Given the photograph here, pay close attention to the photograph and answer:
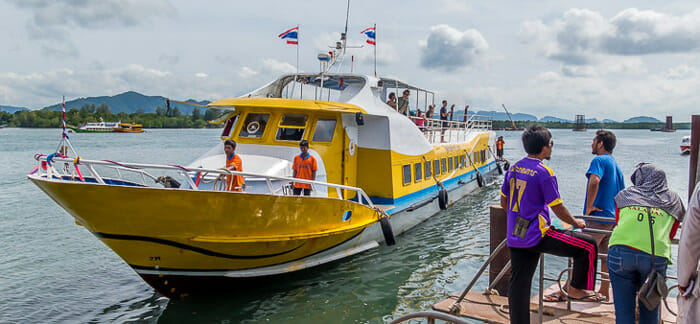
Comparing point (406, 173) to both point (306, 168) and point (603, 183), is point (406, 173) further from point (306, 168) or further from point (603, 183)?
Answer: point (603, 183)

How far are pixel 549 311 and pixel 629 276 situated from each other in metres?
1.39

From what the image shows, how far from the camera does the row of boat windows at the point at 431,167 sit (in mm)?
13133

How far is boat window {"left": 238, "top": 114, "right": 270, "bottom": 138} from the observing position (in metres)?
10.9

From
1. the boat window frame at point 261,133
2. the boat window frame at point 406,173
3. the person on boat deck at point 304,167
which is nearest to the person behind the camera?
the person on boat deck at point 304,167

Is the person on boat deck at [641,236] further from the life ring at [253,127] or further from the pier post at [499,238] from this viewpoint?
the life ring at [253,127]

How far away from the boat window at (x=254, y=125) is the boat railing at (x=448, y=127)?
18.0ft

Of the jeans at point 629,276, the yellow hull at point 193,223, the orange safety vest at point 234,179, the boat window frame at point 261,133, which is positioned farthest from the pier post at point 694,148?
the boat window frame at point 261,133

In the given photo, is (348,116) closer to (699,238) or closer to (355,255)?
(355,255)

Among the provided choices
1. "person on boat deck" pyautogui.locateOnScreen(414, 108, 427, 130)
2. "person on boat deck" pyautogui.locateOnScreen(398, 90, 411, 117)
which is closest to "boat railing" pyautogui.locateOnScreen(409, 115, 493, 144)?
"person on boat deck" pyautogui.locateOnScreen(414, 108, 427, 130)

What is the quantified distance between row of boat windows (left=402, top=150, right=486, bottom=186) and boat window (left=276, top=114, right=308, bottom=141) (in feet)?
10.7

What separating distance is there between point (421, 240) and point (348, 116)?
13.4ft

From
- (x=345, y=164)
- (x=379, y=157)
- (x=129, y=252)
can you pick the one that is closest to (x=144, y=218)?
(x=129, y=252)

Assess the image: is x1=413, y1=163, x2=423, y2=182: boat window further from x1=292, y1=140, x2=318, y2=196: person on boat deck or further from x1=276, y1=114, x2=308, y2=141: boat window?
x1=292, y1=140, x2=318, y2=196: person on boat deck

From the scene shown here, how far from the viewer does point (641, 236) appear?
3.62 metres
